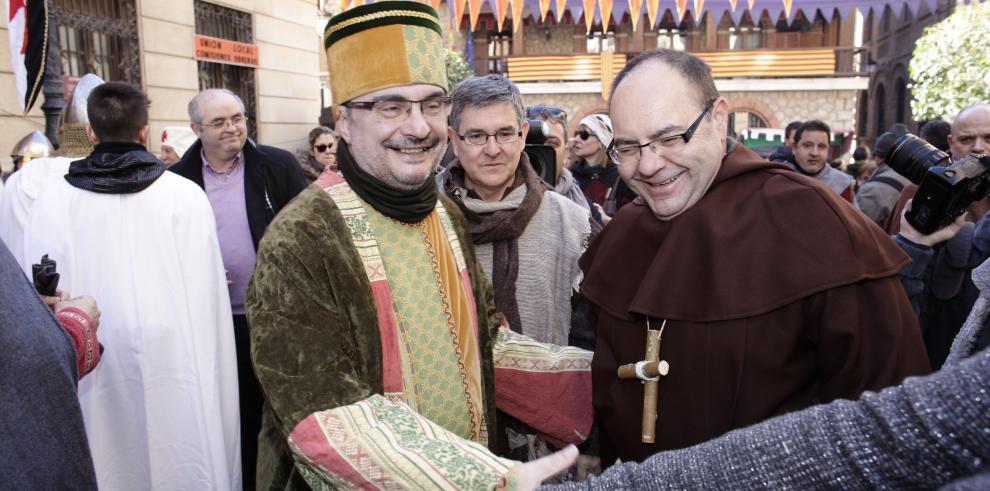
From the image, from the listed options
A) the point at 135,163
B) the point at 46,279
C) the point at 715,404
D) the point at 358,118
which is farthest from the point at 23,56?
the point at 715,404

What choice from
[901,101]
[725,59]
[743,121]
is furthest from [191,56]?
[901,101]

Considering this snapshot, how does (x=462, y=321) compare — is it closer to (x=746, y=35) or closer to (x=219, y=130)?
(x=219, y=130)

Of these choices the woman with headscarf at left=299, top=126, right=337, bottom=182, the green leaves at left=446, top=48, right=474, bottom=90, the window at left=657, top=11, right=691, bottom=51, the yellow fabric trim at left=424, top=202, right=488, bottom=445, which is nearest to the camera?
the yellow fabric trim at left=424, top=202, right=488, bottom=445

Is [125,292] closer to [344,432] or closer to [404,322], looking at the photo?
[404,322]

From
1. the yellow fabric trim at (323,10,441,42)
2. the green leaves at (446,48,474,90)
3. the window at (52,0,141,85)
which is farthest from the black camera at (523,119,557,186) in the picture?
the green leaves at (446,48,474,90)

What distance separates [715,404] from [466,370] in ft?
2.33

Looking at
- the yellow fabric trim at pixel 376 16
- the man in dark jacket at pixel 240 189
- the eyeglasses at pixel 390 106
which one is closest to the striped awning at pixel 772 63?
the man in dark jacket at pixel 240 189

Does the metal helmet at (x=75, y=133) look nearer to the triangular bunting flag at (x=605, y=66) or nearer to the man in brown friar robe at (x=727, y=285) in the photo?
the man in brown friar robe at (x=727, y=285)

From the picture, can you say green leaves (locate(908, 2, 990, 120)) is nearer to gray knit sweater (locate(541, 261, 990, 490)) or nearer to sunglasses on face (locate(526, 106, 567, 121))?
sunglasses on face (locate(526, 106, 567, 121))

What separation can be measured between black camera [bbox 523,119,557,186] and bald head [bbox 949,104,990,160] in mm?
2278

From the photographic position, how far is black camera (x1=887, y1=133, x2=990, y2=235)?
2379 millimetres

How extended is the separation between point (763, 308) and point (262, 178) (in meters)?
3.30

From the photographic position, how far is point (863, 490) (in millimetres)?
808

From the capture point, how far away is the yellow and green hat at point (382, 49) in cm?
190
